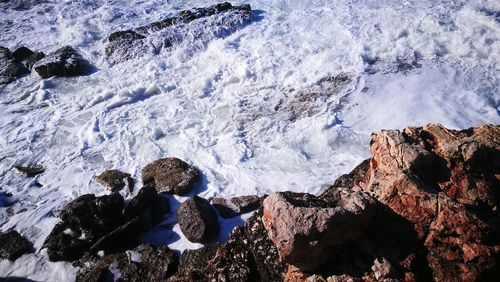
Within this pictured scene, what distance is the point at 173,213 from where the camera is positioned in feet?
20.4

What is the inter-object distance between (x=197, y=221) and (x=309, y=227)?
266cm

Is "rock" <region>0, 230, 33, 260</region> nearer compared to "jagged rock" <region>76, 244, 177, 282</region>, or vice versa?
"jagged rock" <region>76, 244, 177, 282</region>

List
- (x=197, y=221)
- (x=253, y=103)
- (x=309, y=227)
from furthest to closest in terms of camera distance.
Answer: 1. (x=253, y=103)
2. (x=197, y=221)
3. (x=309, y=227)

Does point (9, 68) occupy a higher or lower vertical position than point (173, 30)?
lower

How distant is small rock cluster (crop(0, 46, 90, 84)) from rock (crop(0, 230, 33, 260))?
5649 millimetres

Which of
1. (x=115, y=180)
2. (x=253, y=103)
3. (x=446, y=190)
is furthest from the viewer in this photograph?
(x=253, y=103)

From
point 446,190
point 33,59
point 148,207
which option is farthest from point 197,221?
point 33,59

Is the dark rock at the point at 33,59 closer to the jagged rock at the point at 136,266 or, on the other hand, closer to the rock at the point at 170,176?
the rock at the point at 170,176

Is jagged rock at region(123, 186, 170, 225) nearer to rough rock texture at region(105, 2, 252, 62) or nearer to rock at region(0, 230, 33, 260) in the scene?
rock at region(0, 230, 33, 260)

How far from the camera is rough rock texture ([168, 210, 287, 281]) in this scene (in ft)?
12.4

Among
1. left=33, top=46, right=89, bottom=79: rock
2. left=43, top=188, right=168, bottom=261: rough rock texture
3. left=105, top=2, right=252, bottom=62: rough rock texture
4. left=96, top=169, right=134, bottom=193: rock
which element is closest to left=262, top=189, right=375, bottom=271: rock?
left=43, top=188, right=168, bottom=261: rough rock texture

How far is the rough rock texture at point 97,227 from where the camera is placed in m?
5.53

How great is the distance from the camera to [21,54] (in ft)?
37.1

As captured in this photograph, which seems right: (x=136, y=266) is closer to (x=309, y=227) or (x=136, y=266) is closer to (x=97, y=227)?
(x=97, y=227)
